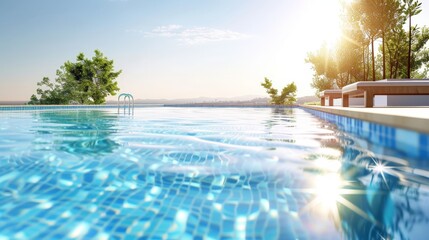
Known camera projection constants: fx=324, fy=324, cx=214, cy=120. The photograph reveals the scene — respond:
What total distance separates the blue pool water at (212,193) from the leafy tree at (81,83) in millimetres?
20149

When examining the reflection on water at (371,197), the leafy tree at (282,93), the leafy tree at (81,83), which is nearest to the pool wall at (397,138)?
the reflection on water at (371,197)

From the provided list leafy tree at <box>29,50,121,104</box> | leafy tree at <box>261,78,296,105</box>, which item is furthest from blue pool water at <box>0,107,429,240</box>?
leafy tree at <box>261,78,296,105</box>

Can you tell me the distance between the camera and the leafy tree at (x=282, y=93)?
26.9 metres

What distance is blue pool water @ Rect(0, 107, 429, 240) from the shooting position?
6.45 feet

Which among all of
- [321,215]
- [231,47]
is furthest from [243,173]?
[231,47]

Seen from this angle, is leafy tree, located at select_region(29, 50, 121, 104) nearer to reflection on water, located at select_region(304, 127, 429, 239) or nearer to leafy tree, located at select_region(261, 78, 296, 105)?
leafy tree, located at select_region(261, 78, 296, 105)

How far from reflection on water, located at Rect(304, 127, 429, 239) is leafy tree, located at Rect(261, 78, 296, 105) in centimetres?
2318

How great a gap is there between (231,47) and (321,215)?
2249cm

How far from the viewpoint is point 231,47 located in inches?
939

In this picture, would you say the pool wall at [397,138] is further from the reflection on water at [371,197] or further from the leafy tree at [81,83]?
the leafy tree at [81,83]

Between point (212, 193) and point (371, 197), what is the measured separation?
4.14 feet

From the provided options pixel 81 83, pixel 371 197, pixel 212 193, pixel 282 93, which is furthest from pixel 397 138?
pixel 81 83

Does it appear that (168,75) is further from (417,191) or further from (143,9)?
(417,191)

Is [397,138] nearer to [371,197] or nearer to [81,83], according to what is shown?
[371,197]
